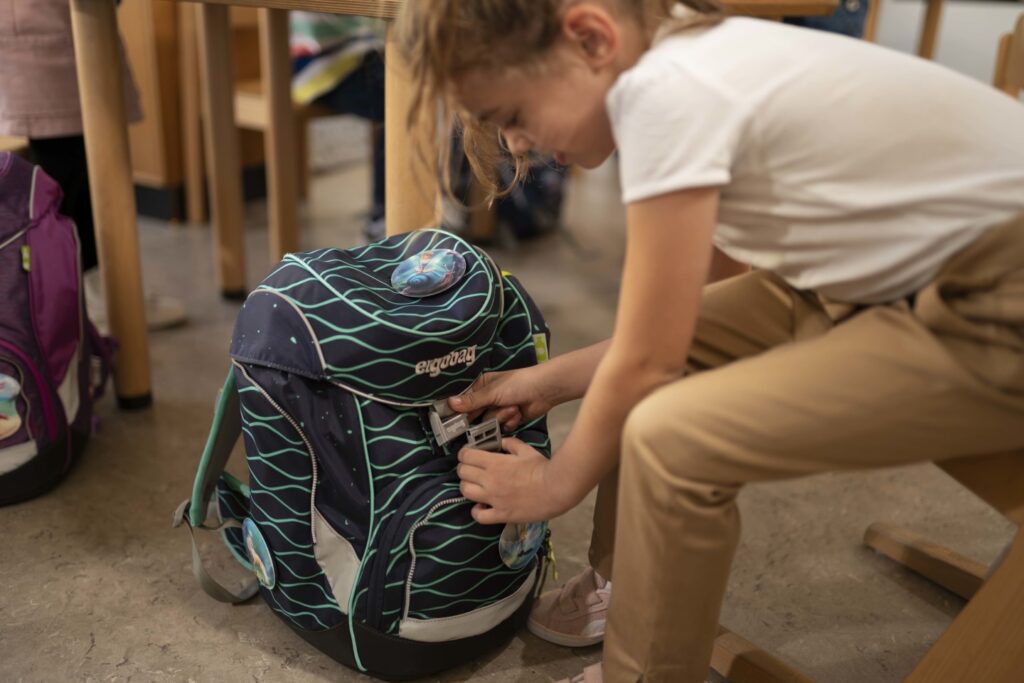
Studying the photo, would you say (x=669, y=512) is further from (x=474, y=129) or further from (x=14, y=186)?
(x=14, y=186)

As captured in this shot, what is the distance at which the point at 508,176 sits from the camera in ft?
7.68

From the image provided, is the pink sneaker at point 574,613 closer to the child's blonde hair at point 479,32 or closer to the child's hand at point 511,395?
the child's hand at point 511,395

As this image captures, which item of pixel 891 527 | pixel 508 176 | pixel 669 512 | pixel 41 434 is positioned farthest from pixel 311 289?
pixel 508 176

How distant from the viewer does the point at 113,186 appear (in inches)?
51.2

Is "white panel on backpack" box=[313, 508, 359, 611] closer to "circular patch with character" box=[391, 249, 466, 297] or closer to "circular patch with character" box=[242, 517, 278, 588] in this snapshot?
"circular patch with character" box=[242, 517, 278, 588]

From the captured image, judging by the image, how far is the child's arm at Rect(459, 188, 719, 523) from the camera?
692mm

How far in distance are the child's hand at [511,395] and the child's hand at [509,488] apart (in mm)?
54

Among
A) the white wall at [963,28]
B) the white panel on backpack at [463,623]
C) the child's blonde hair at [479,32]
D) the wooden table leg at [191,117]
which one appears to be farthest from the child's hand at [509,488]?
the white wall at [963,28]

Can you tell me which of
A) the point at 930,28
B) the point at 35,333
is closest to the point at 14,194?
the point at 35,333

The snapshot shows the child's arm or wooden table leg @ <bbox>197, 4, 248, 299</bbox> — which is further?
wooden table leg @ <bbox>197, 4, 248, 299</bbox>

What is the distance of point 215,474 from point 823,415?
64 centimetres

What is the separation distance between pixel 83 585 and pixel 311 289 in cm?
47

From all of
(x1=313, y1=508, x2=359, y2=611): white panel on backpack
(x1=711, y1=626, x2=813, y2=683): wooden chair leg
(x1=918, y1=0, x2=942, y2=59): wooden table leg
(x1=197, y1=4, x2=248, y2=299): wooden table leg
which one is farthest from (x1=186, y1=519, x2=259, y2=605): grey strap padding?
(x1=918, y1=0, x2=942, y2=59): wooden table leg

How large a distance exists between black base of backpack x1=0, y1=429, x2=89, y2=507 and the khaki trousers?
0.78 metres
